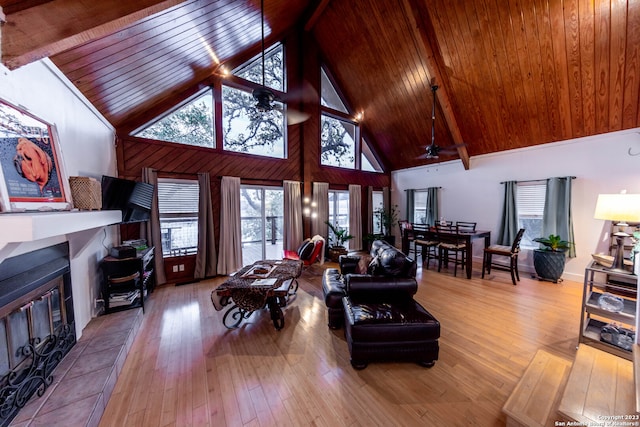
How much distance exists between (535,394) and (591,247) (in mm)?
4321

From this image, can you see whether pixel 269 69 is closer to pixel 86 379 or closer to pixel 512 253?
pixel 86 379

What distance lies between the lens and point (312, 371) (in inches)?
75.5

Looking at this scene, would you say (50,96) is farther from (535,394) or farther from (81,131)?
(535,394)

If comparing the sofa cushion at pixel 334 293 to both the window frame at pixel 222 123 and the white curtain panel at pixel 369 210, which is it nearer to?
the window frame at pixel 222 123

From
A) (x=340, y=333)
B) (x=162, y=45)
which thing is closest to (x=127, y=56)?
(x=162, y=45)

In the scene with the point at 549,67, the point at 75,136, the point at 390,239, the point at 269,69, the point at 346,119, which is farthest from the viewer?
the point at 390,239

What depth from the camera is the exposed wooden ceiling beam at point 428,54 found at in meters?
3.64

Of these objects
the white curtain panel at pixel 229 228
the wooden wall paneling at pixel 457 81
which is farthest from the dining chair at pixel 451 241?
the white curtain panel at pixel 229 228

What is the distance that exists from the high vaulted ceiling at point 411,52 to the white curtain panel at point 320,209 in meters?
2.77

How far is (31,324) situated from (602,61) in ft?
23.2

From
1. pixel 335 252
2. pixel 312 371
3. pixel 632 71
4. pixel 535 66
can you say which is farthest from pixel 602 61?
pixel 312 371

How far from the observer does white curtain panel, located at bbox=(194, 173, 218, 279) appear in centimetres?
417

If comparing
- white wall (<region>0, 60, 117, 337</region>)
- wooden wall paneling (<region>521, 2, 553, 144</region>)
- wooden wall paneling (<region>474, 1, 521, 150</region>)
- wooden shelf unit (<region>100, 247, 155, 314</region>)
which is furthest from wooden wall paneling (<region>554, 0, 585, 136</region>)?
wooden shelf unit (<region>100, 247, 155, 314</region>)

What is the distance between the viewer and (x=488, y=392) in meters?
1.69
